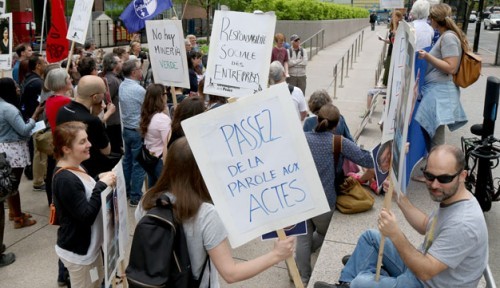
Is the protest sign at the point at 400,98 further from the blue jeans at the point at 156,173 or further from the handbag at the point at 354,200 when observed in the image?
the blue jeans at the point at 156,173

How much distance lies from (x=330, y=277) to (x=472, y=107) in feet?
26.0

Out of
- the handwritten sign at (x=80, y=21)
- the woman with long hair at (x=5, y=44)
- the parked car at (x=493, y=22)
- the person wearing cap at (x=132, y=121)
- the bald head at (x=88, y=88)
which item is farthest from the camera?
the parked car at (x=493, y=22)

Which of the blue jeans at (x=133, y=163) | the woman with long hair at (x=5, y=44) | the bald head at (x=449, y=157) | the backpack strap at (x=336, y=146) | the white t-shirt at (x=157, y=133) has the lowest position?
the blue jeans at (x=133, y=163)

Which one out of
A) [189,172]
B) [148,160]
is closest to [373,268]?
[189,172]

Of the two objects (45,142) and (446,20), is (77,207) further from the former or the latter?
(446,20)

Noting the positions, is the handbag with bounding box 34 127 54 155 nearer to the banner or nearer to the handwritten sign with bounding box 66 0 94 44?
the handwritten sign with bounding box 66 0 94 44

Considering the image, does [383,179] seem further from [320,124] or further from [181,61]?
[181,61]

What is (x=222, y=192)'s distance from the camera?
8.25 feet

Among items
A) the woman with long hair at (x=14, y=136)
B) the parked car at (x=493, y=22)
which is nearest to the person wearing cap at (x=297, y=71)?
the woman with long hair at (x=14, y=136)

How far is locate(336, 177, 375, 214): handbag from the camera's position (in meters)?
5.09

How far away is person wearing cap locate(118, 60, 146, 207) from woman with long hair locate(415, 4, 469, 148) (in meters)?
3.27

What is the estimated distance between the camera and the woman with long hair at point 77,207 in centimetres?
339

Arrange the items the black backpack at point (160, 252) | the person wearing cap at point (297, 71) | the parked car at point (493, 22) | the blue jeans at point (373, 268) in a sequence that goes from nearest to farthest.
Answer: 1. the black backpack at point (160, 252)
2. the blue jeans at point (373, 268)
3. the person wearing cap at point (297, 71)
4. the parked car at point (493, 22)

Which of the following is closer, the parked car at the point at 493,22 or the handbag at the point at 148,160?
the handbag at the point at 148,160
